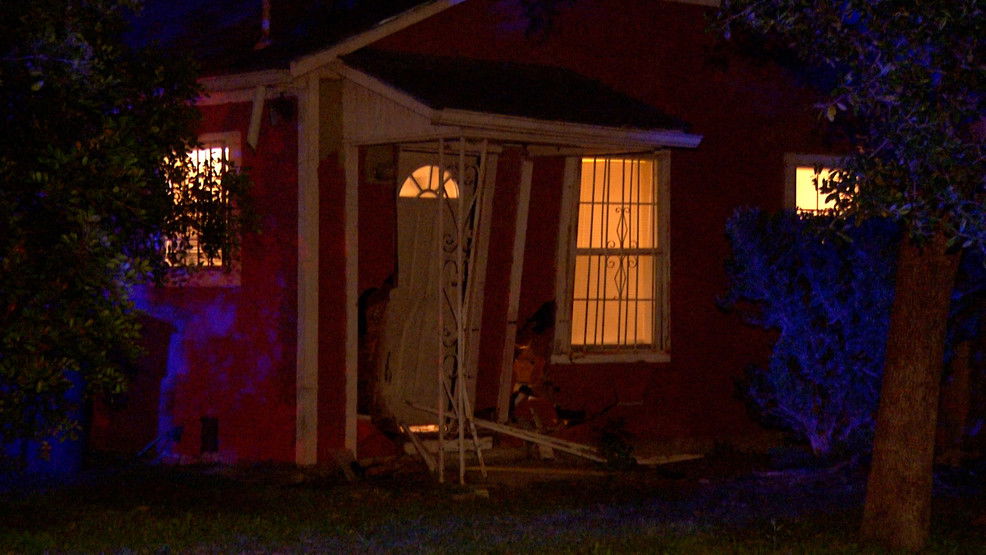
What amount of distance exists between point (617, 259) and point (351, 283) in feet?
8.86

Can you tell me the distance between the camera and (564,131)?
10.4 m

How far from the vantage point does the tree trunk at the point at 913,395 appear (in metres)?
7.78

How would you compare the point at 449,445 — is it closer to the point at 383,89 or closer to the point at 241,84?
the point at 383,89

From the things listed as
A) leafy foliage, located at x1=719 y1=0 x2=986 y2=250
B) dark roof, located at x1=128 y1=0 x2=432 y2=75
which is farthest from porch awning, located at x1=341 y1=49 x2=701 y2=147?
leafy foliage, located at x1=719 y1=0 x2=986 y2=250

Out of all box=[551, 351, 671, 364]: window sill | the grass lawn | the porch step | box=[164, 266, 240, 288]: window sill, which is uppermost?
box=[164, 266, 240, 288]: window sill

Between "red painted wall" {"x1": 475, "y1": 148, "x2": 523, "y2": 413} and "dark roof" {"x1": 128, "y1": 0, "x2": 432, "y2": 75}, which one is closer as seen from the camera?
"dark roof" {"x1": 128, "y1": 0, "x2": 432, "y2": 75}

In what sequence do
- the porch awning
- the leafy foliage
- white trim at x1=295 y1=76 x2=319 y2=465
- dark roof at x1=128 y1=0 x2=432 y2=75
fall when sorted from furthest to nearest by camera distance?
dark roof at x1=128 y1=0 x2=432 y2=75
white trim at x1=295 y1=76 x2=319 y2=465
the porch awning
the leafy foliage

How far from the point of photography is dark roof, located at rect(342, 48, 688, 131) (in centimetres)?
1015

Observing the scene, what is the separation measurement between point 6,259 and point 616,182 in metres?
6.69

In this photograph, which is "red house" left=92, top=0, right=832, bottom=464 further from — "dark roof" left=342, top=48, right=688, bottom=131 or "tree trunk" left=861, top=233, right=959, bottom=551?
"tree trunk" left=861, top=233, right=959, bottom=551

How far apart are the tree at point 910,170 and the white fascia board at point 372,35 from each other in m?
3.59

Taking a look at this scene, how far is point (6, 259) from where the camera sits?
21.5 ft

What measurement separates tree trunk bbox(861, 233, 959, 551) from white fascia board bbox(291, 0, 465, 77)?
4.95 m

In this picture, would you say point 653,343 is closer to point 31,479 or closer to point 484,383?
point 484,383
